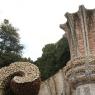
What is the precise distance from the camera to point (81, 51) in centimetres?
522

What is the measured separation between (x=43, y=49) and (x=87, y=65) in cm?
1691

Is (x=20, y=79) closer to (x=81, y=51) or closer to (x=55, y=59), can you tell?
(x=81, y=51)

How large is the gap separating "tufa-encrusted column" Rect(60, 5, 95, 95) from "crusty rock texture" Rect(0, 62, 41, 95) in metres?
0.46

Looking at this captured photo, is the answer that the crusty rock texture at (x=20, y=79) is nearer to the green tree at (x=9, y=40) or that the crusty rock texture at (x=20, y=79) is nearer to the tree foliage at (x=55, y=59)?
the tree foliage at (x=55, y=59)

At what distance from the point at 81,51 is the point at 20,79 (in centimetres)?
94

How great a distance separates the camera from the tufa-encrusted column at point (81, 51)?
4.89 meters

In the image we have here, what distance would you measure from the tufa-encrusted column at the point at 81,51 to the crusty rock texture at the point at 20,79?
0.46 metres

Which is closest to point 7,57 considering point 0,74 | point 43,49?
point 43,49

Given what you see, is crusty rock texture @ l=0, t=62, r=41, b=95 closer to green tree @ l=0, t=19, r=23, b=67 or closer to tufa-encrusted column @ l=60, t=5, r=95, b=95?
tufa-encrusted column @ l=60, t=5, r=95, b=95

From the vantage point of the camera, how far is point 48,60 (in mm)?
18625

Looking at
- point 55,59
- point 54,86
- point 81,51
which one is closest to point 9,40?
point 55,59

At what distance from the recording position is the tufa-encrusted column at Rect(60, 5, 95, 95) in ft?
16.0

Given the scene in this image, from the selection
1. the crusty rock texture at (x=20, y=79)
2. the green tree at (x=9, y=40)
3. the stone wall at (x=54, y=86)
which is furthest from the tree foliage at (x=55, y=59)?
the crusty rock texture at (x=20, y=79)

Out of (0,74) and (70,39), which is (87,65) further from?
(0,74)
